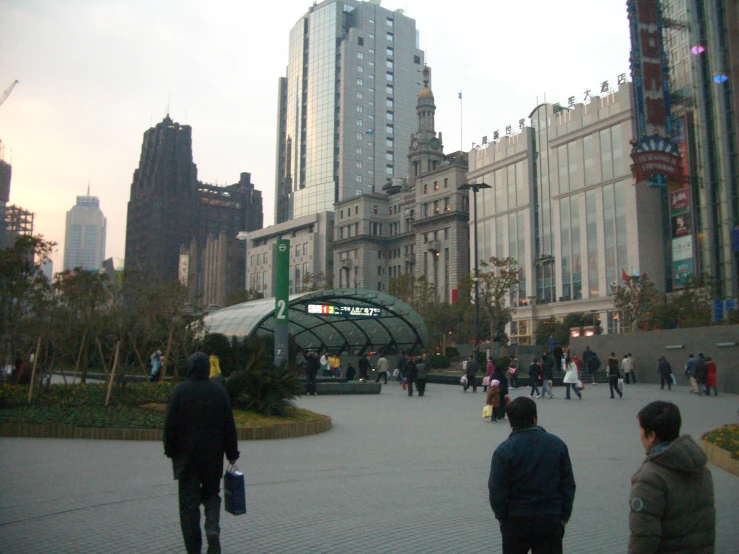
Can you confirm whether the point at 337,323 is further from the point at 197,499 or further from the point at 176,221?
the point at 176,221

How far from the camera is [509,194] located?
85.9 meters

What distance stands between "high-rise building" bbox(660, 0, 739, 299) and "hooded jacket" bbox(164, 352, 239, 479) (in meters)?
57.6

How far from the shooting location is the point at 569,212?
77.8 m

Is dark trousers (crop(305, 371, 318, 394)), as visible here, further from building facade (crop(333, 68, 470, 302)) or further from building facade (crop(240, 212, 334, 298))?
building facade (crop(240, 212, 334, 298))

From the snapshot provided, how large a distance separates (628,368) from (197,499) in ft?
109

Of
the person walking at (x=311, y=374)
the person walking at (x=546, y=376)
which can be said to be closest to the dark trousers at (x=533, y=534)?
the person walking at (x=546, y=376)

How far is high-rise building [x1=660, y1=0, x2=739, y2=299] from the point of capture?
6022cm

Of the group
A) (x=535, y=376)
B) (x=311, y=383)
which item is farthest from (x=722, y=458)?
(x=311, y=383)

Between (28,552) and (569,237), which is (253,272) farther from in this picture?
(28,552)

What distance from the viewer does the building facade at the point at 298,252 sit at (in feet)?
414

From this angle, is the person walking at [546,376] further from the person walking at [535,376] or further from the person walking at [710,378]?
the person walking at [710,378]

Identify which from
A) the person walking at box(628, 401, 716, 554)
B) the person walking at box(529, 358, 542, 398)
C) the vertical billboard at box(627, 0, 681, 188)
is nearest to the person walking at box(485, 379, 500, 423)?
the person walking at box(529, 358, 542, 398)

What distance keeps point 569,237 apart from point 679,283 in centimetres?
1392

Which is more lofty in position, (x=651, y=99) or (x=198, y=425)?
(x=651, y=99)
